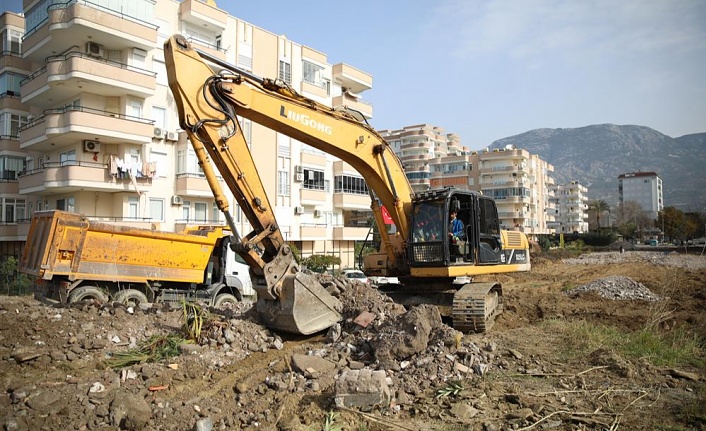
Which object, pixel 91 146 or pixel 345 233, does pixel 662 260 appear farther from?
pixel 91 146

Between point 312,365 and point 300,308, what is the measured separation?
1430 mm

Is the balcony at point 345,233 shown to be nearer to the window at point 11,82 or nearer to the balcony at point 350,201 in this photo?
the balcony at point 350,201

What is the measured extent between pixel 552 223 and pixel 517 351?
12136 cm

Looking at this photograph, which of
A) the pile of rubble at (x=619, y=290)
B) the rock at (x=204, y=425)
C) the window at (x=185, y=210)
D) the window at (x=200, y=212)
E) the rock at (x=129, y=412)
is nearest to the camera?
the rock at (x=204, y=425)

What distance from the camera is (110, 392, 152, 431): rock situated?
5434 millimetres

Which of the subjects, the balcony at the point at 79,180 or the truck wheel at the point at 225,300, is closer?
the truck wheel at the point at 225,300

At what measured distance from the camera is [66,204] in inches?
969

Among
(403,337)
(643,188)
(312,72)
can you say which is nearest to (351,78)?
(312,72)

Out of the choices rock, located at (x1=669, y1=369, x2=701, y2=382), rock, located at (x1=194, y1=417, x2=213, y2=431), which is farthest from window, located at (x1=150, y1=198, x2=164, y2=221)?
rock, located at (x1=669, y1=369, x2=701, y2=382)

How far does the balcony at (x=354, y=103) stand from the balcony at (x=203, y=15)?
10.8m

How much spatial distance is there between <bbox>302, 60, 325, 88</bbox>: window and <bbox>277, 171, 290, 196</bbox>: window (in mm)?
6930

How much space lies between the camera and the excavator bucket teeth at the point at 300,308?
8.29 metres

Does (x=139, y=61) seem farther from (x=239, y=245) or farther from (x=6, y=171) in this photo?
(x=239, y=245)

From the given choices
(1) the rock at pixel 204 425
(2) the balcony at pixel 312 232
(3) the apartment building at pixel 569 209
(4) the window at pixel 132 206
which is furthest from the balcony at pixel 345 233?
(3) the apartment building at pixel 569 209
